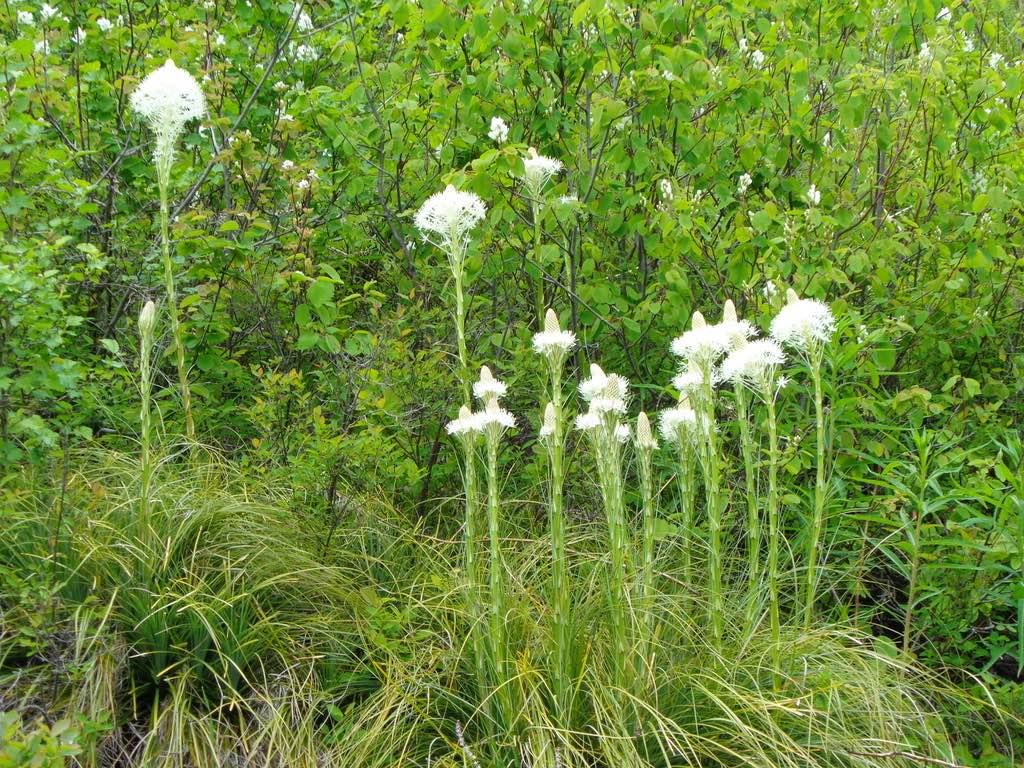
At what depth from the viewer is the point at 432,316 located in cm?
463

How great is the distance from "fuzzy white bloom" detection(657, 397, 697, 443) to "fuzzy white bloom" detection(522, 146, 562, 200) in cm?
119

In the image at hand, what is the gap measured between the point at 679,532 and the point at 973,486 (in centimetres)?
119

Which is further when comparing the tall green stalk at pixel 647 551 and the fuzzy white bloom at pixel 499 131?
the fuzzy white bloom at pixel 499 131

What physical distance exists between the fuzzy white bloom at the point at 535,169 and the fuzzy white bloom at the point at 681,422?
46.7 inches

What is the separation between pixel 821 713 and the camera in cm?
270

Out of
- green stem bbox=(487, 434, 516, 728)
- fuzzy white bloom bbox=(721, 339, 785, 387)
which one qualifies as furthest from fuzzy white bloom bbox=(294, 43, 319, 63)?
fuzzy white bloom bbox=(721, 339, 785, 387)

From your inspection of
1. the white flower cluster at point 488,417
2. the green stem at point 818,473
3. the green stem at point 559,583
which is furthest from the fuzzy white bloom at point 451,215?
the green stem at point 818,473

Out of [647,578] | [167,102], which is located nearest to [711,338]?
[647,578]

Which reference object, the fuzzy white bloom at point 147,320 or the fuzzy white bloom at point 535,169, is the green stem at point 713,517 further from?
the fuzzy white bloom at point 147,320

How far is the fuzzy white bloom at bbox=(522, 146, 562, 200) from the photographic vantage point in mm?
3701

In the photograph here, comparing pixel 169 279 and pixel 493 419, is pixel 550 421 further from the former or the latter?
pixel 169 279

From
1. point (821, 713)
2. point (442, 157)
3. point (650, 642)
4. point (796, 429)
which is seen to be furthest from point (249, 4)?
point (821, 713)

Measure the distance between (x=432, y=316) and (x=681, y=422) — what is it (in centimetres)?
191

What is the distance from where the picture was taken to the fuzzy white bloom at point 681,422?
2969mm
